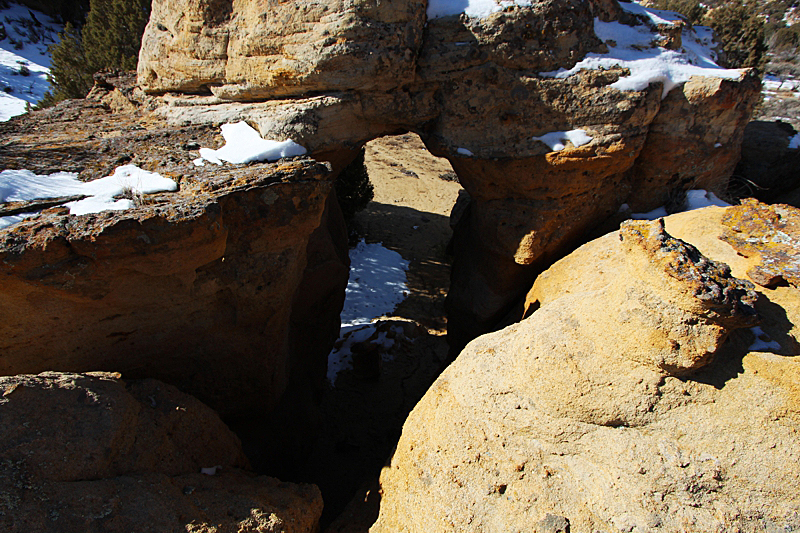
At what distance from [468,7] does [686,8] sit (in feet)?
35.5

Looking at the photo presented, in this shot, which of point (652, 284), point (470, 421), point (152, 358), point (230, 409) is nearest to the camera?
point (652, 284)

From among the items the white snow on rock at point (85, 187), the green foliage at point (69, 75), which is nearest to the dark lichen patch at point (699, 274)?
the white snow on rock at point (85, 187)

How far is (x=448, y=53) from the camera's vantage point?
12.7 ft

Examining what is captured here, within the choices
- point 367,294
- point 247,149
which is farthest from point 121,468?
point 367,294

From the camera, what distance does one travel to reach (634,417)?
2352 mm

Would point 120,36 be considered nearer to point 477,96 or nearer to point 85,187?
point 85,187

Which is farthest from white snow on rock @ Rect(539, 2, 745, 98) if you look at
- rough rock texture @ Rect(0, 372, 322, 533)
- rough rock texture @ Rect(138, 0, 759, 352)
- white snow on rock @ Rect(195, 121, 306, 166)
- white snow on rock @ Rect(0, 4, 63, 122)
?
white snow on rock @ Rect(0, 4, 63, 122)

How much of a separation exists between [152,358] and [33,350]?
2.29 ft

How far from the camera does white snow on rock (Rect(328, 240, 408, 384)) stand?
670 cm

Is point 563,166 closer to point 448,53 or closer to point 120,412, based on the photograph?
point 448,53

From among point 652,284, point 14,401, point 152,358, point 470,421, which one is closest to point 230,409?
point 152,358

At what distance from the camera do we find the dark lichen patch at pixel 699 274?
6.91 ft

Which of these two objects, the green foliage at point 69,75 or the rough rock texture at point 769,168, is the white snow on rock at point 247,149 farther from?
the green foliage at point 69,75

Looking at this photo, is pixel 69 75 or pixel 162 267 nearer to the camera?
pixel 162 267
